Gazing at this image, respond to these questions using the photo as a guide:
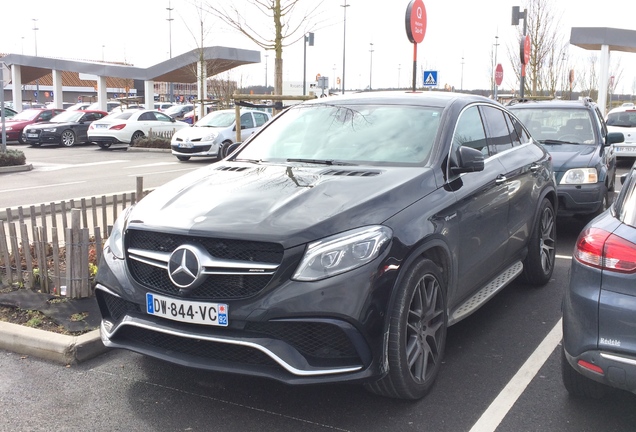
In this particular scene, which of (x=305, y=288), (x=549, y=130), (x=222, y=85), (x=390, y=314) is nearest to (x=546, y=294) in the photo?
(x=390, y=314)

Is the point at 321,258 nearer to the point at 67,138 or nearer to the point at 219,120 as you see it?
the point at 219,120

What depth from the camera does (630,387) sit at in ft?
10.2

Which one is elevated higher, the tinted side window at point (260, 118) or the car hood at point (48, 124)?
the tinted side window at point (260, 118)

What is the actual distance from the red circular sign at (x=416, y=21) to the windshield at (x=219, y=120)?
8.35 m

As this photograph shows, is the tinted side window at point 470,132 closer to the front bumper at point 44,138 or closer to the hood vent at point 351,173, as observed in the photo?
the hood vent at point 351,173

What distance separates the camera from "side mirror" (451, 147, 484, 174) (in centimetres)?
446

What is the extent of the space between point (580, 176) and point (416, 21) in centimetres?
610

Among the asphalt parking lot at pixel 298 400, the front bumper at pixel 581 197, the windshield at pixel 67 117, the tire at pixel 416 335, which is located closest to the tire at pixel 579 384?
the asphalt parking lot at pixel 298 400

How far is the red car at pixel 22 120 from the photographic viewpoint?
91.6 ft

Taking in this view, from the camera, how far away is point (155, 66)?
36.5 m

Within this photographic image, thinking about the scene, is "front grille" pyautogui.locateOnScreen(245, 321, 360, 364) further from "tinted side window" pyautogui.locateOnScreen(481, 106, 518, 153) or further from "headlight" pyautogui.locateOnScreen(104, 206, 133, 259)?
"tinted side window" pyautogui.locateOnScreen(481, 106, 518, 153)

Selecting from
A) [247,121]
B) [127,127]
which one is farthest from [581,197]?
[127,127]

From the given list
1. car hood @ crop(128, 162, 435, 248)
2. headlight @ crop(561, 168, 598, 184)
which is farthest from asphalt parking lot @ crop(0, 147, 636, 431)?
headlight @ crop(561, 168, 598, 184)

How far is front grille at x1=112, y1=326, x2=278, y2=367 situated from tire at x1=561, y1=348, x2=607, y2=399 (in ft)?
5.09
